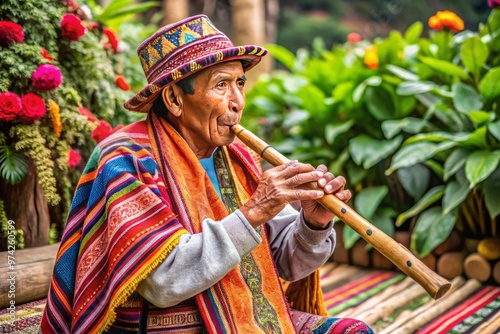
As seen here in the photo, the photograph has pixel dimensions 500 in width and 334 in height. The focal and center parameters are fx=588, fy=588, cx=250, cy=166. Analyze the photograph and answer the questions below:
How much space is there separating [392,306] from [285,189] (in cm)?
209

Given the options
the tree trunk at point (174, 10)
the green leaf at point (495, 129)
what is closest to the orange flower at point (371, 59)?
the green leaf at point (495, 129)

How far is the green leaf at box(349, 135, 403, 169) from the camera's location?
4582mm

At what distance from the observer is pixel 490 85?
164 inches

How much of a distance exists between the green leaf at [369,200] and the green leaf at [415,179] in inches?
6.8

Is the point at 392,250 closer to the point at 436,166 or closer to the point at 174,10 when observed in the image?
the point at 436,166

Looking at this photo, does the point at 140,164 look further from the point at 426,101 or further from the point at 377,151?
the point at 426,101

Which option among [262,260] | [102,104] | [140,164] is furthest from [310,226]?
[102,104]

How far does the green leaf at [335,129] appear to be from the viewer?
483 centimetres

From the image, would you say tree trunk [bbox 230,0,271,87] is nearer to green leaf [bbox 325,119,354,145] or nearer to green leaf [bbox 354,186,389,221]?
green leaf [bbox 325,119,354,145]

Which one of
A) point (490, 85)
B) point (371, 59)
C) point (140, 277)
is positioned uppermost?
point (371, 59)

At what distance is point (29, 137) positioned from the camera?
3018mm

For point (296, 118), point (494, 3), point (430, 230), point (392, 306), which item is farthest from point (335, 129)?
point (392, 306)

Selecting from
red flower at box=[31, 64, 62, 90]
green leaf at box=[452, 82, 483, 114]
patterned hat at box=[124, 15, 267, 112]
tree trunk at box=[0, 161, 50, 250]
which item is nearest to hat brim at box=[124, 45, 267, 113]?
patterned hat at box=[124, 15, 267, 112]

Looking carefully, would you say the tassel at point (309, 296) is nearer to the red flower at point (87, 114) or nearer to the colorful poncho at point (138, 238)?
the colorful poncho at point (138, 238)
